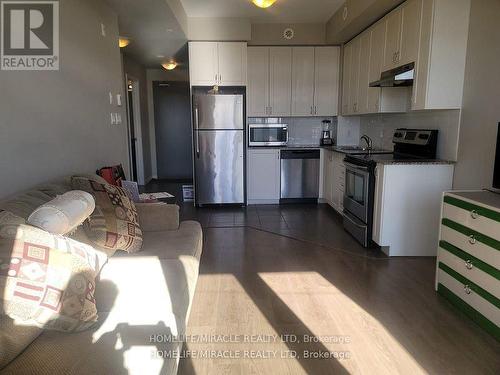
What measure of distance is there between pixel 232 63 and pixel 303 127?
60.3 inches

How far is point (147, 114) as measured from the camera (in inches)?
299

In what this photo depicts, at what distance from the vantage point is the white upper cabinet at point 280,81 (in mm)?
5383

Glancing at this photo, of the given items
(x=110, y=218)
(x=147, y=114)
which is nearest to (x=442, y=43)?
(x=110, y=218)

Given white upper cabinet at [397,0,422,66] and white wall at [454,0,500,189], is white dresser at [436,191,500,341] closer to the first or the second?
white wall at [454,0,500,189]

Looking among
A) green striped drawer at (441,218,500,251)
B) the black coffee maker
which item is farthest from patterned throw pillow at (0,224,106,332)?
the black coffee maker

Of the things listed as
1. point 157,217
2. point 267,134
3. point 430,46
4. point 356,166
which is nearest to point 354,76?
point 267,134

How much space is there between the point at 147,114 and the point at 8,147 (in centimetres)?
591

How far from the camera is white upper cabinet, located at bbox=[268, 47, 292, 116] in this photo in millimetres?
5383

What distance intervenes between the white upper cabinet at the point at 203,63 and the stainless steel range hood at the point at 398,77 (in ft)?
7.75

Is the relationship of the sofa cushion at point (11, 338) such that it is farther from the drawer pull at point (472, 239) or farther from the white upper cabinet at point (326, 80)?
the white upper cabinet at point (326, 80)

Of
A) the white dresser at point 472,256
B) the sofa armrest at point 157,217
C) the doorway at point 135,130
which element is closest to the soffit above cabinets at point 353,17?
the white dresser at point 472,256

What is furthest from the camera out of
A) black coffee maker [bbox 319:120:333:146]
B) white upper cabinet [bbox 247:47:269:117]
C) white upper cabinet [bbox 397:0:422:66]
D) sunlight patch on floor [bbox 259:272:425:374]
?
black coffee maker [bbox 319:120:333:146]

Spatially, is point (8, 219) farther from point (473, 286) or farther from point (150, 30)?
point (150, 30)

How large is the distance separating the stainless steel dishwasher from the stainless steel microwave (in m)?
0.28
